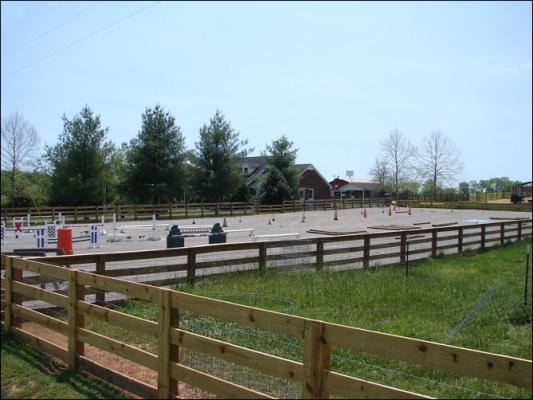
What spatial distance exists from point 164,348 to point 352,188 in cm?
7331

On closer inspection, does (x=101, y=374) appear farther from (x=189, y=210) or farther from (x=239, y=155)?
(x=239, y=155)

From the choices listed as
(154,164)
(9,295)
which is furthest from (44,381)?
(154,164)

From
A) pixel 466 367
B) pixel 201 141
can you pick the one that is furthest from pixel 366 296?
pixel 201 141

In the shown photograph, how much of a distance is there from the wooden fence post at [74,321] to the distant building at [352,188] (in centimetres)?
6641

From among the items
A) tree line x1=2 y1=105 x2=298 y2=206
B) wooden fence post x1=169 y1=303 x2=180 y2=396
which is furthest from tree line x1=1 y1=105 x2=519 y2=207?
wooden fence post x1=169 y1=303 x2=180 y2=396

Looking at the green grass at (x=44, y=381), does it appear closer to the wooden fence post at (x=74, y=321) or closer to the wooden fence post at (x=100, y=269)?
the wooden fence post at (x=74, y=321)

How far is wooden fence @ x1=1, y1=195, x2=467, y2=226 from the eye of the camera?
34.7 metres

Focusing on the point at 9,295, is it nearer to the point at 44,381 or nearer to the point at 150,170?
the point at 44,381

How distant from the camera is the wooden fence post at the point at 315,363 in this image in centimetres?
330

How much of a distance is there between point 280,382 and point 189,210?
42016 millimetres

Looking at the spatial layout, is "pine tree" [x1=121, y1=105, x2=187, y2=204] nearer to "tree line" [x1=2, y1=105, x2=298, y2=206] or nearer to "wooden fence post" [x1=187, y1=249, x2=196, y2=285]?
"tree line" [x1=2, y1=105, x2=298, y2=206]

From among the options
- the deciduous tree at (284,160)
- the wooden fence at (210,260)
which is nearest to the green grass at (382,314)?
the wooden fence at (210,260)

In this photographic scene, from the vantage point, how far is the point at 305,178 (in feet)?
211

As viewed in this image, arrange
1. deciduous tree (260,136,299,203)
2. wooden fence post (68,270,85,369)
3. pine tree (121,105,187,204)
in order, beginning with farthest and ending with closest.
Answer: deciduous tree (260,136,299,203) → pine tree (121,105,187,204) → wooden fence post (68,270,85,369)
